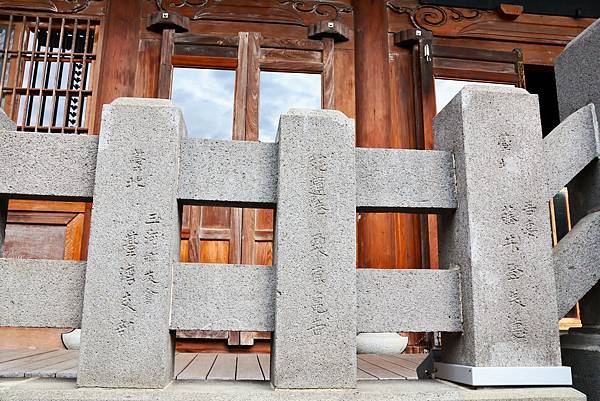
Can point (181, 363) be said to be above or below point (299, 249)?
below

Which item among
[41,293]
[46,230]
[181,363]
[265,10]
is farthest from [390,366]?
[265,10]

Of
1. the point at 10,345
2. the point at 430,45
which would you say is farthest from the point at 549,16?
the point at 10,345

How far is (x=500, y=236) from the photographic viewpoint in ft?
7.30

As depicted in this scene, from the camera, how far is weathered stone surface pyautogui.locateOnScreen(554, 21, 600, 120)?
2.55 meters

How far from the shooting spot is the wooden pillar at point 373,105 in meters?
5.12

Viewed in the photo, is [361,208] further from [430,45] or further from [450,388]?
[430,45]

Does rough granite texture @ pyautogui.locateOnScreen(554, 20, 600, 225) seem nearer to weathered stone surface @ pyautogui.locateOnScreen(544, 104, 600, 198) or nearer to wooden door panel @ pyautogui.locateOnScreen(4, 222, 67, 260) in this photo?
weathered stone surface @ pyautogui.locateOnScreen(544, 104, 600, 198)

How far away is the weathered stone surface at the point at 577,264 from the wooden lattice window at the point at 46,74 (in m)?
4.27

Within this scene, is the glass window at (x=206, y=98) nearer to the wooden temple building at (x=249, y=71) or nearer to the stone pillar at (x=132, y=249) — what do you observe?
the wooden temple building at (x=249, y=71)

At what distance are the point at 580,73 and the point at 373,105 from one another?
9.28ft

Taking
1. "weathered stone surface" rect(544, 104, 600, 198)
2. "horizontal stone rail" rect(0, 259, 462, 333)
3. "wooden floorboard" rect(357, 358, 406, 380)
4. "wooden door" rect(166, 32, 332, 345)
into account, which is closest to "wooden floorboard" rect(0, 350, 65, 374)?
"wooden door" rect(166, 32, 332, 345)

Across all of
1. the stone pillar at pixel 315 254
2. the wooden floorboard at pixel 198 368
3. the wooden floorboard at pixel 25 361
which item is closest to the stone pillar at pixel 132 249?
the stone pillar at pixel 315 254

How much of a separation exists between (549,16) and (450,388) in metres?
5.17

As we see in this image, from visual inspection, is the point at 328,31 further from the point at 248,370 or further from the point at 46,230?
Answer: the point at 248,370
